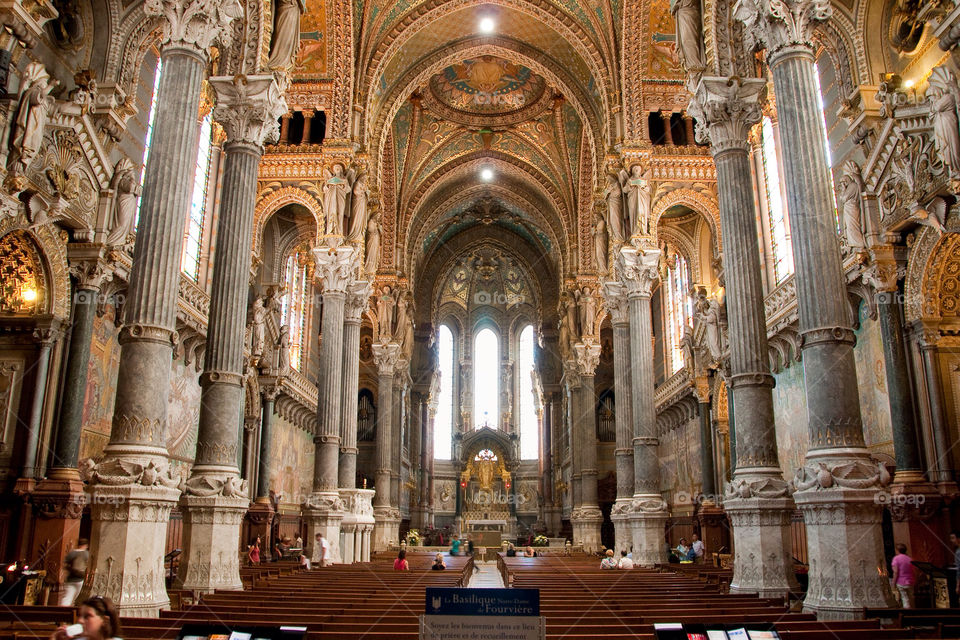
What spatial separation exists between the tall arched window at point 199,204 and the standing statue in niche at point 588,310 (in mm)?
16179

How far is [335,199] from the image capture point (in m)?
20.1

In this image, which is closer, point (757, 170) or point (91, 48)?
point (91, 48)

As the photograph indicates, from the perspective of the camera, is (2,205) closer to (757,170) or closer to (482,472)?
(757,170)

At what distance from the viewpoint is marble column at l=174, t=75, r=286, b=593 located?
10.5 meters

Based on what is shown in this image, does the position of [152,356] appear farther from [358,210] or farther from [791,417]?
[791,417]

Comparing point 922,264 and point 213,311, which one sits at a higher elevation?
point 922,264

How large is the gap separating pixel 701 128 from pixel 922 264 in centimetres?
453

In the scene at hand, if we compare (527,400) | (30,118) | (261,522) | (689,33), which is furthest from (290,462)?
(527,400)

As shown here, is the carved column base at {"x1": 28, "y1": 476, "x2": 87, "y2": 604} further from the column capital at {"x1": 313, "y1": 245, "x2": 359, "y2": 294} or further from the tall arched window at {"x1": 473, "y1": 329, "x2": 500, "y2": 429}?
the tall arched window at {"x1": 473, "y1": 329, "x2": 500, "y2": 429}

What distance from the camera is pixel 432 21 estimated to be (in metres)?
24.5

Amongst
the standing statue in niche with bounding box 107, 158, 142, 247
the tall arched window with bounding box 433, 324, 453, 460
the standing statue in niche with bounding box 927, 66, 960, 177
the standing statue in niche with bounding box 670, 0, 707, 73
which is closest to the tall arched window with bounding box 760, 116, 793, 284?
the standing statue in niche with bounding box 670, 0, 707, 73

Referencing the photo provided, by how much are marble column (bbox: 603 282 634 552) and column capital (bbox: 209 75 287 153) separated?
11676mm

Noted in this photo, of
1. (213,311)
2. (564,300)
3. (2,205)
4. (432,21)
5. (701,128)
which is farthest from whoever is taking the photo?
(564,300)

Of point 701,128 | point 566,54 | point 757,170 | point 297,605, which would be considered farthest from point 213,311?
point 566,54
